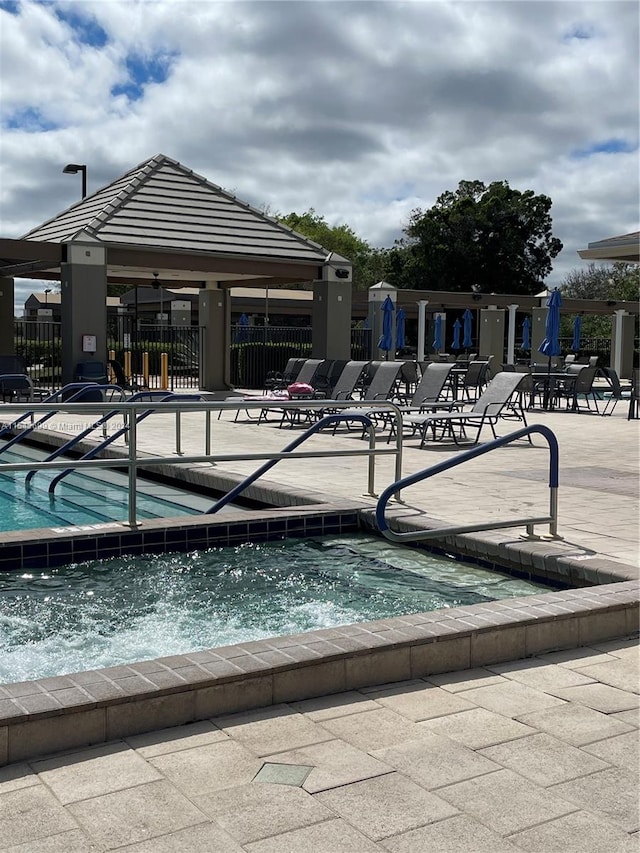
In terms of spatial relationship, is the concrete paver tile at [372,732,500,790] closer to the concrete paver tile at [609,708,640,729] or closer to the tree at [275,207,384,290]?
the concrete paver tile at [609,708,640,729]

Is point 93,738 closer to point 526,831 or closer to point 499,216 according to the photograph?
point 526,831

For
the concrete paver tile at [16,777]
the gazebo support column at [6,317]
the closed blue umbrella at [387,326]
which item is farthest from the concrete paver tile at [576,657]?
the gazebo support column at [6,317]

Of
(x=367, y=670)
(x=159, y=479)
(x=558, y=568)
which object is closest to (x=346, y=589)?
(x=558, y=568)

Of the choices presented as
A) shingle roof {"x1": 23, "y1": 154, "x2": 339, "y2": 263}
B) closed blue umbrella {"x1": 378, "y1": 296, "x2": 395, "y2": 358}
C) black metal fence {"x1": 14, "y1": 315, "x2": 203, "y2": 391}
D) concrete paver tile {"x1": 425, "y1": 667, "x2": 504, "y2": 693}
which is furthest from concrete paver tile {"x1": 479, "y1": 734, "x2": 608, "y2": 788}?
black metal fence {"x1": 14, "y1": 315, "x2": 203, "y2": 391}

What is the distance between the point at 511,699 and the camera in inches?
145

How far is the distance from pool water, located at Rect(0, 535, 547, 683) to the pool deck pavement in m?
1.49

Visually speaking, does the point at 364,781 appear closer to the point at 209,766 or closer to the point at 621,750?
the point at 209,766

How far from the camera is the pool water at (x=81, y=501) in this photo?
8.55m

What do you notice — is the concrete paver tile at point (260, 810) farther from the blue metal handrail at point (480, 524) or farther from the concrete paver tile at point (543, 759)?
the blue metal handrail at point (480, 524)

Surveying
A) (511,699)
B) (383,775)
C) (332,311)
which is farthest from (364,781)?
(332,311)

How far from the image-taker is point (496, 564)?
6148 mm

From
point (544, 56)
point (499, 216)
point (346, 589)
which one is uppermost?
point (499, 216)

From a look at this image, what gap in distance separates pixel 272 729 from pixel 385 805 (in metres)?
0.71

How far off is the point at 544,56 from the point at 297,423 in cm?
692
